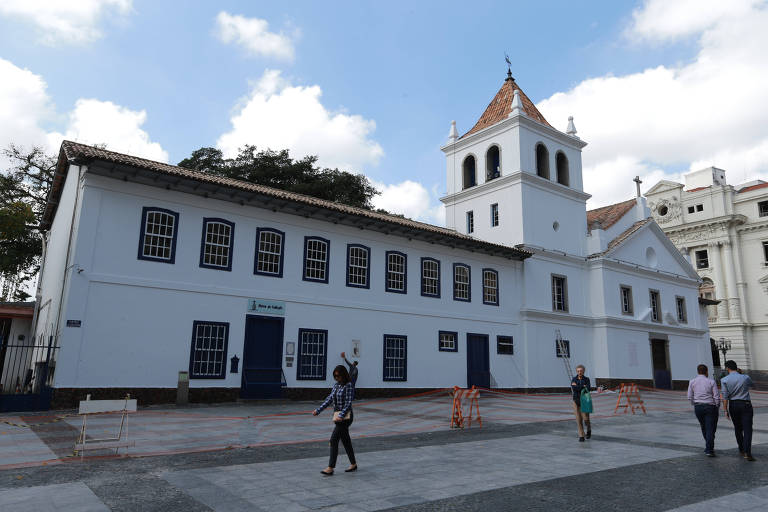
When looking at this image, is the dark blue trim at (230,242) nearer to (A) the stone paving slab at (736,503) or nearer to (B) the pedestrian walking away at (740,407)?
(B) the pedestrian walking away at (740,407)


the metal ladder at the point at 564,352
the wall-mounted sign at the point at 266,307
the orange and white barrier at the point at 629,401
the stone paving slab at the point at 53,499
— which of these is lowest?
the stone paving slab at the point at 53,499

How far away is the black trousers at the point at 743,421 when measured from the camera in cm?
916

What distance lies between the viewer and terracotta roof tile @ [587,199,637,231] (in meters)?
33.1

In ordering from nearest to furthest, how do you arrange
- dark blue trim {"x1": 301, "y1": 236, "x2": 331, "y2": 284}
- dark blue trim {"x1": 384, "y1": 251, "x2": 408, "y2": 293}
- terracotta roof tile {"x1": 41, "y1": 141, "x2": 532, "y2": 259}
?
terracotta roof tile {"x1": 41, "y1": 141, "x2": 532, "y2": 259}, dark blue trim {"x1": 301, "y1": 236, "x2": 331, "y2": 284}, dark blue trim {"x1": 384, "y1": 251, "x2": 408, "y2": 293}

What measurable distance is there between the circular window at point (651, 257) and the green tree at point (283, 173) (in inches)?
800

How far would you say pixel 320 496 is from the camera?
6383 millimetres

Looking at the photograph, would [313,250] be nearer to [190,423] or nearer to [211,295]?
[211,295]

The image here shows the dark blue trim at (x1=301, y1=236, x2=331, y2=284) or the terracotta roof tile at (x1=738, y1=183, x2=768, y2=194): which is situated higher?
the terracotta roof tile at (x1=738, y1=183, x2=768, y2=194)

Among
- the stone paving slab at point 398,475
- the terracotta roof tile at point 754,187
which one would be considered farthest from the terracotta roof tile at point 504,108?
the terracotta roof tile at point 754,187

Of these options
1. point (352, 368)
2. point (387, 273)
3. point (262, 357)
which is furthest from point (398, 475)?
point (387, 273)

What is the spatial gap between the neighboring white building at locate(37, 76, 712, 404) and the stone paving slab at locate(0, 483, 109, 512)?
9818 mm

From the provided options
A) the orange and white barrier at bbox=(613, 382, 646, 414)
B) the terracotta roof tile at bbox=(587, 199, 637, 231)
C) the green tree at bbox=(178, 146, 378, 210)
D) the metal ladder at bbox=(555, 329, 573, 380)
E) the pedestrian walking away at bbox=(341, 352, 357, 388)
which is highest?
the green tree at bbox=(178, 146, 378, 210)

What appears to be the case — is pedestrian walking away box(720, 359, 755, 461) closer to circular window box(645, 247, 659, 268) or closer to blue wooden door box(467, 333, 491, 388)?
blue wooden door box(467, 333, 491, 388)

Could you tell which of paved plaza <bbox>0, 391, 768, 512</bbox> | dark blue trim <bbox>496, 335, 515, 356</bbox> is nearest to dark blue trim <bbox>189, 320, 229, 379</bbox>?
paved plaza <bbox>0, 391, 768, 512</bbox>
